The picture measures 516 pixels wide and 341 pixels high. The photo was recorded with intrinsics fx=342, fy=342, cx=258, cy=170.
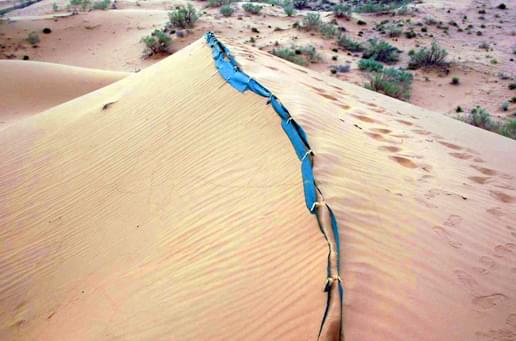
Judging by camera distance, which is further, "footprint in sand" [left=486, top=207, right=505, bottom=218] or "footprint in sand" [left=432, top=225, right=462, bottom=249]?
"footprint in sand" [left=486, top=207, right=505, bottom=218]

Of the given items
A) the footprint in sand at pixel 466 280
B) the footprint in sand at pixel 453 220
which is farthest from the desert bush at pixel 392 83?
the footprint in sand at pixel 466 280

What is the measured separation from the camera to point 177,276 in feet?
8.55

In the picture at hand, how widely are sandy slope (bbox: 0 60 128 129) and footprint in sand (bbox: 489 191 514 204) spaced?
378 inches

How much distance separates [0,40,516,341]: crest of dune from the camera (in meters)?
2.21

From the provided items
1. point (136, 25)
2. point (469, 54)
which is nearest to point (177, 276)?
Answer: point (469, 54)

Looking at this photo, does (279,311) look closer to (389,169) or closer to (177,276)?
(177,276)

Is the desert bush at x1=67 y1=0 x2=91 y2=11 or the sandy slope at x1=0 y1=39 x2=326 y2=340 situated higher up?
the desert bush at x1=67 y1=0 x2=91 y2=11

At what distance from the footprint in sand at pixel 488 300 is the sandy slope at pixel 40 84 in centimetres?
962

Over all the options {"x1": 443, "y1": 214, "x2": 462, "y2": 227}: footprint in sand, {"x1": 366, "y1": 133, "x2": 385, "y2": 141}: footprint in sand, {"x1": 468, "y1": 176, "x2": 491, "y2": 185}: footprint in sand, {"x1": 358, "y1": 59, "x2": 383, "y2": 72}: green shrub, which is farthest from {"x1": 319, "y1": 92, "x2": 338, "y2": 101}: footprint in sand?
{"x1": 358, "y1": 59, "x2": 383, "y2": 72}: green shrub

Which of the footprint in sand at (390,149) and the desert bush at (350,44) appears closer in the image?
the footprint in sand at (390,149)

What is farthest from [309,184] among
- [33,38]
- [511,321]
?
[33,38]

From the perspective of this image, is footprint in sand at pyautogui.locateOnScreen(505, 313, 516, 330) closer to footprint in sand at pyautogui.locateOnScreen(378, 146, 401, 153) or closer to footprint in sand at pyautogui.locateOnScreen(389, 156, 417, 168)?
footprint in sand at pyautogui.locateOnScreen(389, 156, 417, 168)

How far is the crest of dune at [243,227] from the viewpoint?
221 cm

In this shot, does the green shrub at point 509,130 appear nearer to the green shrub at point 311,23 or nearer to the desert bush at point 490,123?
the desert bush at point 490,123
